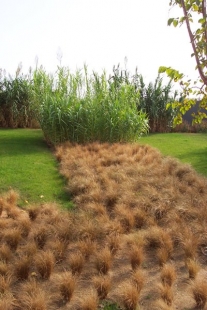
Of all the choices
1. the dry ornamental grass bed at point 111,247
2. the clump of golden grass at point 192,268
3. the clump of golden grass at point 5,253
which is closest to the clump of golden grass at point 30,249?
the dry ornamental grass bed at point 111,247

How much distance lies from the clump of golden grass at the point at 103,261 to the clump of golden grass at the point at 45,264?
36cm

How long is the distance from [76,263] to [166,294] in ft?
2.64

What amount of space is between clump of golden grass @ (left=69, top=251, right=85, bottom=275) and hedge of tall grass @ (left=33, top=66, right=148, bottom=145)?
17.7 ft

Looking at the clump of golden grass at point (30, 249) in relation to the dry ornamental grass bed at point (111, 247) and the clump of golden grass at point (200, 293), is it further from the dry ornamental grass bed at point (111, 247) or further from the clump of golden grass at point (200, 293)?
the clump of golden grass at point (200, 293)

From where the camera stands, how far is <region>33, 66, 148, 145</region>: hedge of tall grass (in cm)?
876

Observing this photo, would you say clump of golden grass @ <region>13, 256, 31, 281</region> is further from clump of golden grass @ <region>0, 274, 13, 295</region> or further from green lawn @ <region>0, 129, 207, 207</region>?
green lawn @ <region>0, 129, 207, 207</region>

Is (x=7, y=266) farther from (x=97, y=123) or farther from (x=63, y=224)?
(x=97, y=123)

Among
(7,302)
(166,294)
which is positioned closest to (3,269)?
(7,302)

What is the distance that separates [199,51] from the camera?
9.89 feet

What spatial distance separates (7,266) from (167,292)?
1.27 metres

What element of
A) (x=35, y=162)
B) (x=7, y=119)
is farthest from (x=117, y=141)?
(x=7, y=119)

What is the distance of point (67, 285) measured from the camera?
9.78 ft

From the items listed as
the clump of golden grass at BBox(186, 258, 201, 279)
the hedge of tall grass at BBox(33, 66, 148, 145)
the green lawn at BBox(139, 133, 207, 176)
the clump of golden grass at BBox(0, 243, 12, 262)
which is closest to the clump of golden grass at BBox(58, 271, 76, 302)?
the clump of golden grass at BBox(0, 243, 12, 262)

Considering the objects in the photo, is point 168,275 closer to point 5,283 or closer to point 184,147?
point 5,283
